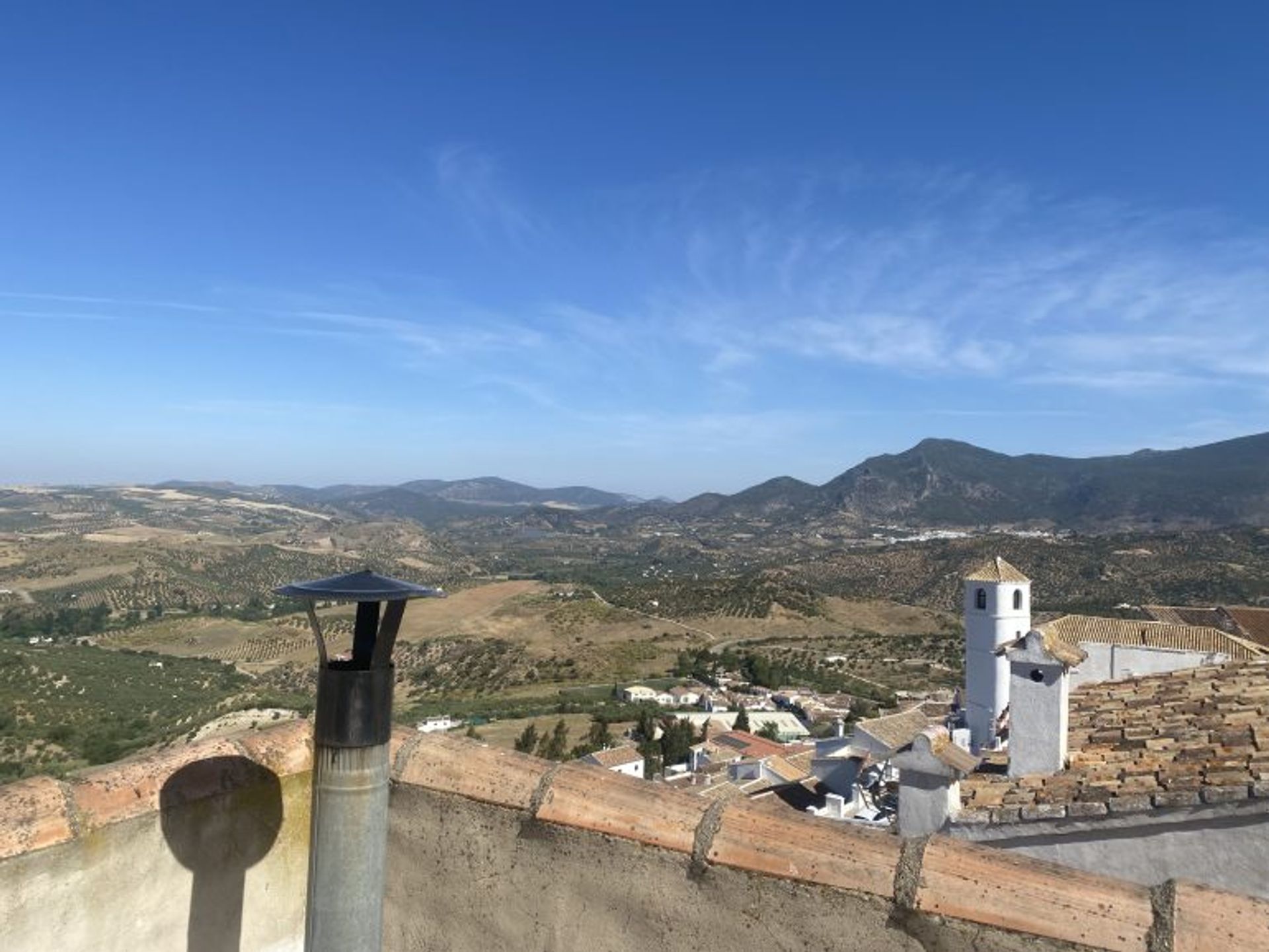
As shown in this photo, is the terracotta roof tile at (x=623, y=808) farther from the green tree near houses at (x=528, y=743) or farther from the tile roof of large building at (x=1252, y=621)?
the green tree near houses at (x=528, y=743)

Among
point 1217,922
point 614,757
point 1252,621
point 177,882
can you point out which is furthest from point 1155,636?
point 177,882

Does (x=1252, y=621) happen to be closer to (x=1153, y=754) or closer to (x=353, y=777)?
(x=1153, y=754)

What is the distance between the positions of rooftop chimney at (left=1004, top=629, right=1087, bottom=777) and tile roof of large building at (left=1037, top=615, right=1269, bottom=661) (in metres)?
9.01

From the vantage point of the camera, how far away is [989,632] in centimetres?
1659

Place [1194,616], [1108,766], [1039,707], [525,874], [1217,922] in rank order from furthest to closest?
[1194,616]
[1039,707]
[1108,766]
[525,874]
[1217,922]

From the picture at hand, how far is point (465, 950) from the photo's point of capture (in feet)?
11.0

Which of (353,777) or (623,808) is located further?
(623,808)

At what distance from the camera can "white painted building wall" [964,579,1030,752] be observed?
15.6 m

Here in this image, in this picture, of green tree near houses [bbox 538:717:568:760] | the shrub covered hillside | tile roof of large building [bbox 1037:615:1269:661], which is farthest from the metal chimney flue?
the shrub covered hillside

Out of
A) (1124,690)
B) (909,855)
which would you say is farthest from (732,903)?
→ (1124,690)

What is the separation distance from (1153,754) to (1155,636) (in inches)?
545

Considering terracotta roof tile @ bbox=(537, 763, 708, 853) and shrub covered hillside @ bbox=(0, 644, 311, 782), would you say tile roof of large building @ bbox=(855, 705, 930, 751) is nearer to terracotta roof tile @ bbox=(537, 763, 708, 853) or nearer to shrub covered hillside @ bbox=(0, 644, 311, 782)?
terracotta roof tile @ bbox=(537, 763, 708, 853)

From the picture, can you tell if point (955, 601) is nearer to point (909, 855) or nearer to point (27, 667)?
point (27, 667)

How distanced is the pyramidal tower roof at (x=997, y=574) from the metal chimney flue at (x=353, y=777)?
15791mm
